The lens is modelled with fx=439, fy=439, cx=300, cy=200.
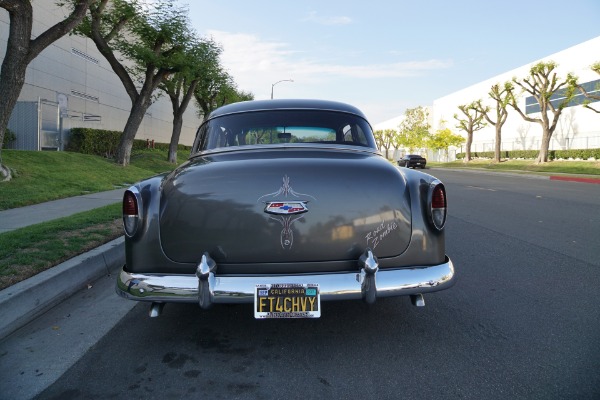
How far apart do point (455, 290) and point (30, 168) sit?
11.7 m

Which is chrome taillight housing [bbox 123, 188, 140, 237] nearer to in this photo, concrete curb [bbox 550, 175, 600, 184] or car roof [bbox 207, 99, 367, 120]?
car roof [bbox 207, 99, 367, 120]

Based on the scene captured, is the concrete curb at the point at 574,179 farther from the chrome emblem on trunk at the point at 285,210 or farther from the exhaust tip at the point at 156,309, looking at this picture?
the exhaust tip at the point at 156,309

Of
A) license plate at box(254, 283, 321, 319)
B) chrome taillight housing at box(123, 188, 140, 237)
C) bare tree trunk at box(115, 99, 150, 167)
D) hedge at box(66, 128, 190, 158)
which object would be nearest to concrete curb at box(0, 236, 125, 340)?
chrome taillight housing at box(123, 188, 140, 237)

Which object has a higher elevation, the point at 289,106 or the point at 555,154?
the point at 555,154

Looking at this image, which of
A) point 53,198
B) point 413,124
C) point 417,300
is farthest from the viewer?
point 413,124

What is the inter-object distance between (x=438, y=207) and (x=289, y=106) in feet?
5.78

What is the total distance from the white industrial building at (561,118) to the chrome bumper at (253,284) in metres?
31.1

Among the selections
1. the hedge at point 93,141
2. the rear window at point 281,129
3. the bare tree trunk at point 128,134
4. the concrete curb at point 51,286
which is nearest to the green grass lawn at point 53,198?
the concrete curb at point 51,286

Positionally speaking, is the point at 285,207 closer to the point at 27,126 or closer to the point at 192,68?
the point at 27,126

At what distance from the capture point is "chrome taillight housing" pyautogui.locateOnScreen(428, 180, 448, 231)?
Result: 9.60ft

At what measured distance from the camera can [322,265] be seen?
274cm

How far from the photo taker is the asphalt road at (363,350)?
2.40 m

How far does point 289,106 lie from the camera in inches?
160

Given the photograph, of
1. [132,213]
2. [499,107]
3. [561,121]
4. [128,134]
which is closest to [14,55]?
[128,134]
